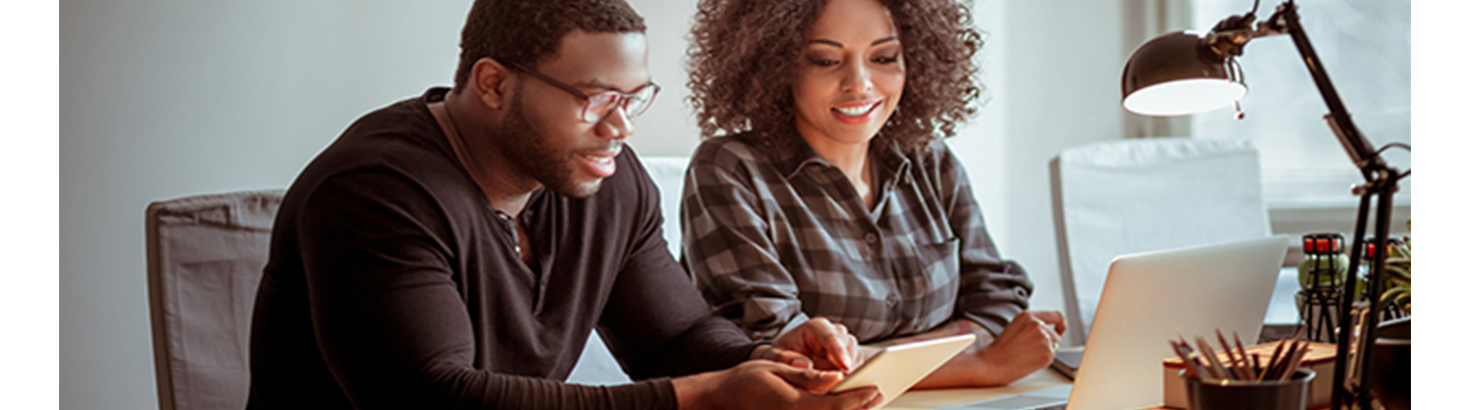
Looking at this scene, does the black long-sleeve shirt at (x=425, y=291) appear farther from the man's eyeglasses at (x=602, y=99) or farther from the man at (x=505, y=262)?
the man's eyeglasses at (x=602, y=99)

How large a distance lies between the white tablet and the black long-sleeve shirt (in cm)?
22

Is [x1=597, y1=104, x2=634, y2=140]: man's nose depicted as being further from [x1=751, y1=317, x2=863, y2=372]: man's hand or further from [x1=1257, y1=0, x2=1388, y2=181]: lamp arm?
[x1=1257, y1=0, x2=1388, y2=181]: lamp arm

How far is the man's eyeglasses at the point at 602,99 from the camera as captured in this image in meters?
1.27

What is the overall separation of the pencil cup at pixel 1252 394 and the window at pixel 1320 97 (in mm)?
2237

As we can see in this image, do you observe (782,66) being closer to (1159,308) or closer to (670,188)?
(670,188)

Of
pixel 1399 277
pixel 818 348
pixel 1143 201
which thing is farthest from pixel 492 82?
pixel 1143 201

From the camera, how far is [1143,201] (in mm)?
2408

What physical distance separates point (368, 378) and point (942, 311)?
958 millimetres

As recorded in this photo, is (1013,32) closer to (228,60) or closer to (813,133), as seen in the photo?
(813,133)

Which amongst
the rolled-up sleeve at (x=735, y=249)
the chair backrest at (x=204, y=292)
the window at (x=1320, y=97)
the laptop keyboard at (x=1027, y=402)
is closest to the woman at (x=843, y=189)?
the rolled-up sleeve at (x=735, y=249)

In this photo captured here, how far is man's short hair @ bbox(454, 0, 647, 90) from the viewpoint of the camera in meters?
1.26

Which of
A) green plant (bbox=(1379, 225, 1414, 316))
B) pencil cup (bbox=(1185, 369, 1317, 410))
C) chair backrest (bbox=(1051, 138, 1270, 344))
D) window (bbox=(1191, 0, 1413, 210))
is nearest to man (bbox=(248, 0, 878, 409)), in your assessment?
pencil cup (bbox=(1185, 369, 1317, 410))

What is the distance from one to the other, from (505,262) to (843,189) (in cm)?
66
